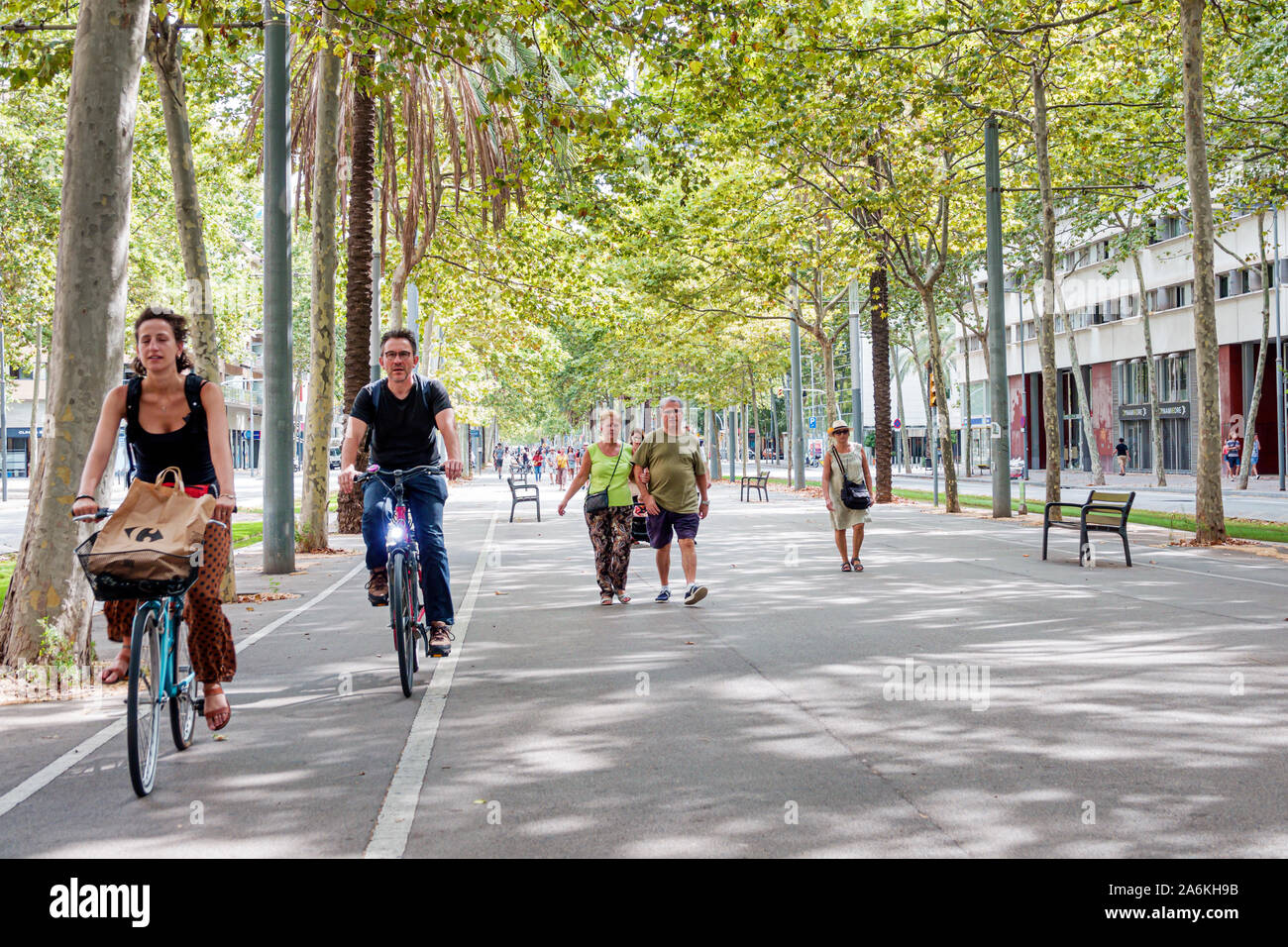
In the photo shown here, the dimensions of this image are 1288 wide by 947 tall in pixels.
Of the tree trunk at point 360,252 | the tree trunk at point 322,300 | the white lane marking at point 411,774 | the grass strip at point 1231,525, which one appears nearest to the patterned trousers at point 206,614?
the white lane marking at point 411,774

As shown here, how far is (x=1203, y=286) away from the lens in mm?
17812

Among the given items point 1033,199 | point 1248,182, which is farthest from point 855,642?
point 1033,199

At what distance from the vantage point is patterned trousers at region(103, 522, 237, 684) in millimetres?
5594

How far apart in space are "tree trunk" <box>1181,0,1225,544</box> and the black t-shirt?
44.0 feet

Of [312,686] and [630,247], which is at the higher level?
[630,247]

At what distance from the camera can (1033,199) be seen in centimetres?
3894

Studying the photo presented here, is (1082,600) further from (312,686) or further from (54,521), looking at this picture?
(54,521)

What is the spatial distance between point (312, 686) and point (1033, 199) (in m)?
35.6

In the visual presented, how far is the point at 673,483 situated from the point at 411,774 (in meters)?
6.54

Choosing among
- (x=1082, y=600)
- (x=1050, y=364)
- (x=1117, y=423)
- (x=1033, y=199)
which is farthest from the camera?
(x=1117, y=423)

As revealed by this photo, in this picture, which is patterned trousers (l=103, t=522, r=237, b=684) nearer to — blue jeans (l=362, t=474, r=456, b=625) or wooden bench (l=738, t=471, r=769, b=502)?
blue jeans (l=362, t=474, r=456, b=625)

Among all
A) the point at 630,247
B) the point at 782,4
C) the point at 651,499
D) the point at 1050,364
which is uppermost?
the point at 782,4

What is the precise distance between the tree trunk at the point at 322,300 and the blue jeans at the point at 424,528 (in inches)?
435

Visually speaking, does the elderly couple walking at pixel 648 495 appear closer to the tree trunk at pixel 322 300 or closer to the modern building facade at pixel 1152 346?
the tree trunk at pixel 322 300
